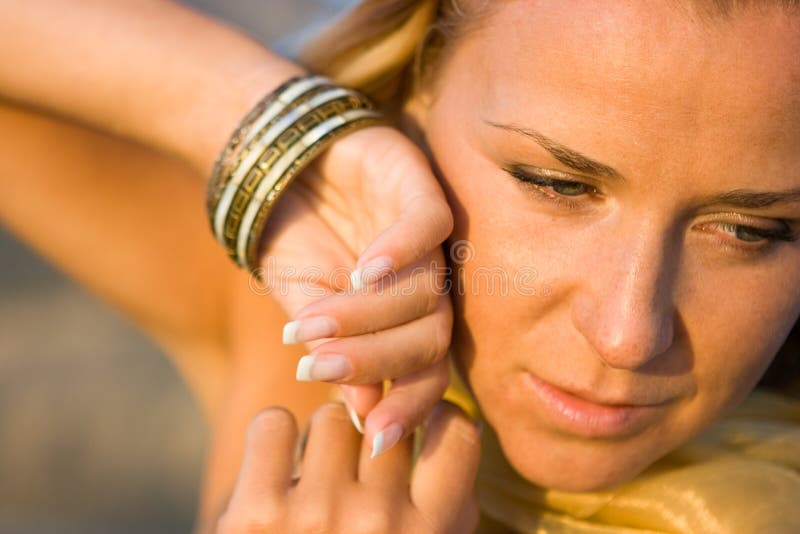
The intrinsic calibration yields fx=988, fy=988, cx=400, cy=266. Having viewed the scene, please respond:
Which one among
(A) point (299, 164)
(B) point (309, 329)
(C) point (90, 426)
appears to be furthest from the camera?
(C) point (90, 426)

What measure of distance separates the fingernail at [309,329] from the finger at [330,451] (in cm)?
27

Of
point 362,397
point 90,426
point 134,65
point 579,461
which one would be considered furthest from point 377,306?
point 90,426

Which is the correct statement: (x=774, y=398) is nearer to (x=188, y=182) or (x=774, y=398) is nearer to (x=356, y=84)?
(x=356, y=84)

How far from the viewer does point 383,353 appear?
161 centimetres

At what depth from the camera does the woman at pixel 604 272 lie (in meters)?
1.56

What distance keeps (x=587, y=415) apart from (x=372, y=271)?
0.48 m

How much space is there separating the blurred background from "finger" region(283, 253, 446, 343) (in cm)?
302

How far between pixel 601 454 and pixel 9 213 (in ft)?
5.74

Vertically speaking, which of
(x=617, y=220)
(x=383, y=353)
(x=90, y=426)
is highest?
(x=617, y=220)

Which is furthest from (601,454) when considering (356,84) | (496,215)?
(356,84)

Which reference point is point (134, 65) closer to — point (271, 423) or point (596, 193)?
point (271, 423)

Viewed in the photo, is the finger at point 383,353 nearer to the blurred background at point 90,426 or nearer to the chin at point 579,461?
the chin at point 579,461

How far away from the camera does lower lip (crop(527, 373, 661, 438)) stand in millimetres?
1733

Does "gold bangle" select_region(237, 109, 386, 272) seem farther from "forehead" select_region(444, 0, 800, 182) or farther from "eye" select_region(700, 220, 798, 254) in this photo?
"eye" select_region(700, 220, 798, 254)
